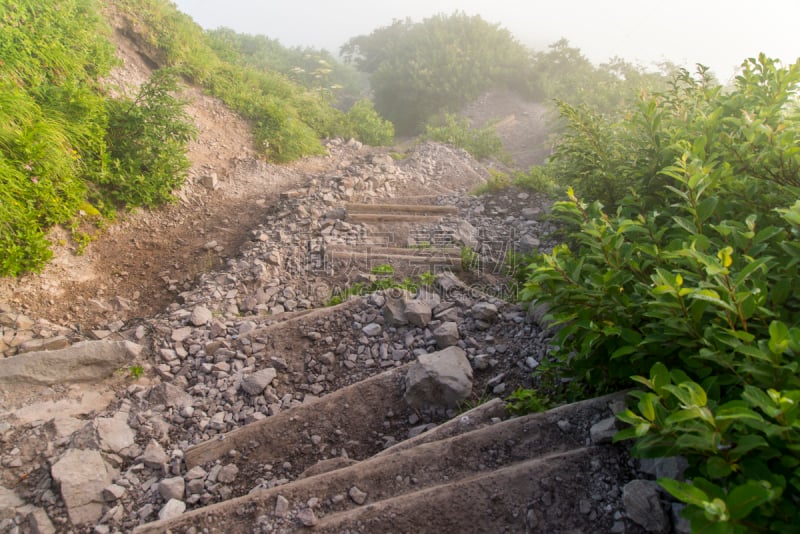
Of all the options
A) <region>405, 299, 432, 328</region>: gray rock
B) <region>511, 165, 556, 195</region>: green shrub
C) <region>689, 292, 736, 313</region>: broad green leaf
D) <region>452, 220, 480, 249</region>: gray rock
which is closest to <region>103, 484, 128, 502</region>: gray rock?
<region>405, 299, 432, 328</region>: gray rock

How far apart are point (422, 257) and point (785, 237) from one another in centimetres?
370

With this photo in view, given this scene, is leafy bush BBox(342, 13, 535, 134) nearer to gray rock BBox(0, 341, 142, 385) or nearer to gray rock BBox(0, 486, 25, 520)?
gray rock BBox(0, 341, 142, 385)

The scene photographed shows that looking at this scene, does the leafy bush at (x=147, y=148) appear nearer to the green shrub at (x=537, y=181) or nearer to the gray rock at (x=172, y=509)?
the gray rock at (x=172, y=509)

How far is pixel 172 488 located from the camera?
2938mm

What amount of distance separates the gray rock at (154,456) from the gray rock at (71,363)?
1.06m

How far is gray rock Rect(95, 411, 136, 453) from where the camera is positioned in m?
3.23

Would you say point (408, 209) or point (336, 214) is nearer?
point (336, 214)

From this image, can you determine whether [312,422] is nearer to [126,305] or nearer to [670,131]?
[126,305]

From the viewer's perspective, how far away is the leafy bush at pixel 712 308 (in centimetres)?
140

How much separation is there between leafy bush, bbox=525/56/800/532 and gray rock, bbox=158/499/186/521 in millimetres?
2426

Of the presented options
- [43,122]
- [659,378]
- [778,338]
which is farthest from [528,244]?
[43,122]

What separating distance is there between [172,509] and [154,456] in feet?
1.71

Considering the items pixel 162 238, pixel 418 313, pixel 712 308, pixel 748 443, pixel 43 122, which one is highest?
pixel 43 122

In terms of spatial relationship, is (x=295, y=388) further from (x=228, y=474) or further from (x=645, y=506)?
(x=645, y=506)
